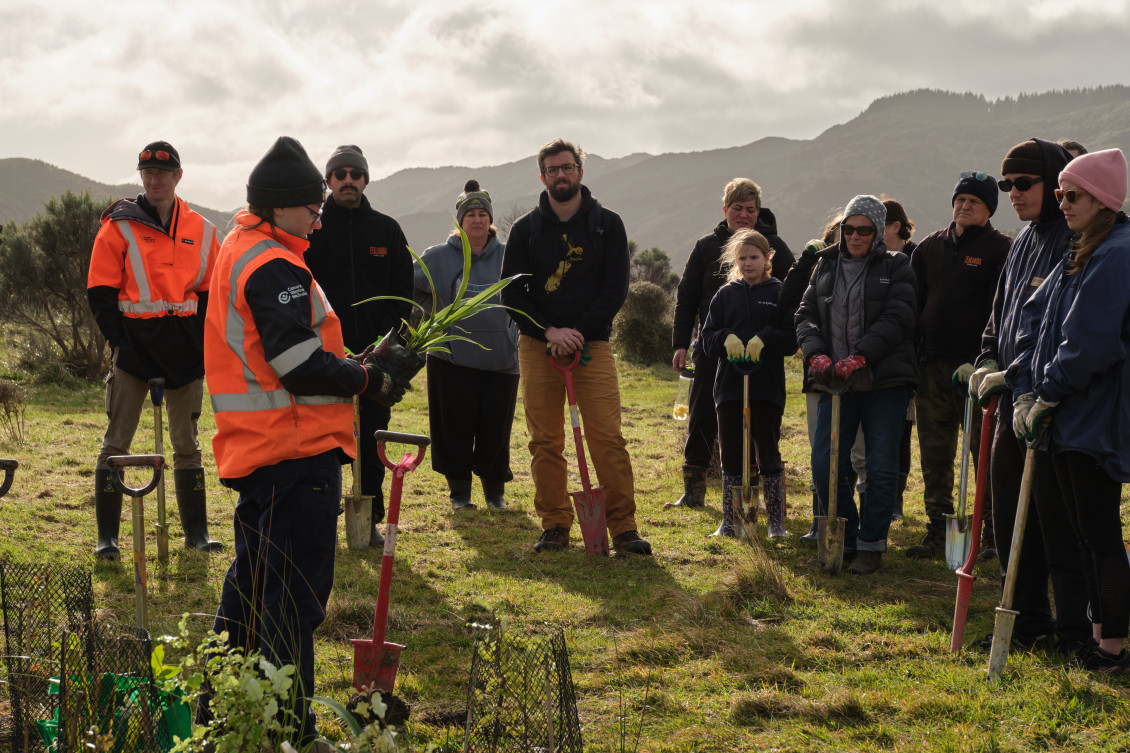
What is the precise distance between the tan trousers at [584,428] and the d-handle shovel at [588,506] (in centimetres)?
11

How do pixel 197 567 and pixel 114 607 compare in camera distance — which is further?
pixel 197 567

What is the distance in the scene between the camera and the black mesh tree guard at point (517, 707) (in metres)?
2.61

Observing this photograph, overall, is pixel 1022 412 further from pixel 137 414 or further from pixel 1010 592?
pixel 137 414

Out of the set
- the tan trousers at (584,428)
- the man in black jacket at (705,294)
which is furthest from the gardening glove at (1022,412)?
the man in black jacket at (705,294)

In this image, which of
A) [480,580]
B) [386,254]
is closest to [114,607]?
[480,580]

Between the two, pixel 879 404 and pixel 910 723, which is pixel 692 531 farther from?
pixel 910 723

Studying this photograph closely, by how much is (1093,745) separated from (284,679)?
108 inches

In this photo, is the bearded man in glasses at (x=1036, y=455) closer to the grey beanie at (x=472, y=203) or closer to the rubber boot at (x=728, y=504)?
the rubber boot at (x=728, y=504)

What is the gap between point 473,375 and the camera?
7504 mm

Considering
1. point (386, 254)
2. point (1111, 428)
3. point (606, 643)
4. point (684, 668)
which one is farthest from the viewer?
point (386, 254)

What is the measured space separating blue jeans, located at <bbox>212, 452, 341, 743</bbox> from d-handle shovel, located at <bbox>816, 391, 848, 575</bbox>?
3271 millimetres

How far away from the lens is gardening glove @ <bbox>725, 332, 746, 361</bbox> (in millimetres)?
6328

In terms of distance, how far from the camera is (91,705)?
267 centimetres

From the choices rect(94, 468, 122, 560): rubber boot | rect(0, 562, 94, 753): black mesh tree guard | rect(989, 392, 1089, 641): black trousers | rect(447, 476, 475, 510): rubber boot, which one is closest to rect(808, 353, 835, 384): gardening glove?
rect(989, 392, 1089, 641): black trousers
